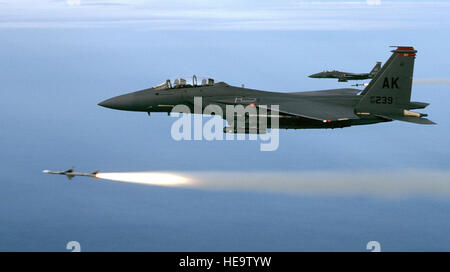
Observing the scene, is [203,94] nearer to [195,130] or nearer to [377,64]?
[195,130]

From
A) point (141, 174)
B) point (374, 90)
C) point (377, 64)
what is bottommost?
point (141, 174)

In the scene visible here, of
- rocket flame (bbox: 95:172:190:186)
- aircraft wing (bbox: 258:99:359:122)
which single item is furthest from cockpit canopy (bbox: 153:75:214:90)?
rocket flame (bbox: 95:172:190:186)

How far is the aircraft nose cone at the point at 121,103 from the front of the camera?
40.4m

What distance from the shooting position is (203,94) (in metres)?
39.8

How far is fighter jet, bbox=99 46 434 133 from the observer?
3688cm

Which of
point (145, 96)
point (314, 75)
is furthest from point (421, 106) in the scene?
point (314, 75)

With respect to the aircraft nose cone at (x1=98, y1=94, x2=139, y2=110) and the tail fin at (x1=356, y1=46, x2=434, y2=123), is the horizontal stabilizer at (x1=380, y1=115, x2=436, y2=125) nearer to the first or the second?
the tail fin at (x1=356, y1=46, x2=434, y2=123)

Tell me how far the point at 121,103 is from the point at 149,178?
26.7ft

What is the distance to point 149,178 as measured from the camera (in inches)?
1337

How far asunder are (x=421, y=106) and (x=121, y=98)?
59.5 feet

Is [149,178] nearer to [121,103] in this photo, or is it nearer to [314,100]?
[121,103]

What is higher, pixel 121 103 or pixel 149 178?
pixel 121 103

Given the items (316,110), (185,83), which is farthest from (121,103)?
(316,110)

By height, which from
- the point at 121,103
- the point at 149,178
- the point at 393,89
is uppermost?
the point at 393,89
